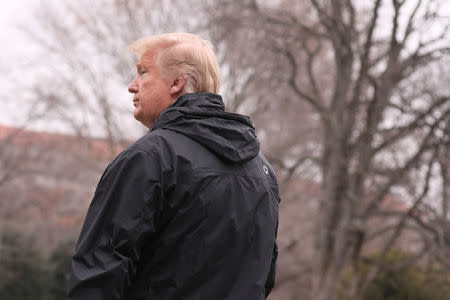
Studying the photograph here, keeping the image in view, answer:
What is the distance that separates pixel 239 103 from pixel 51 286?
9.29 m

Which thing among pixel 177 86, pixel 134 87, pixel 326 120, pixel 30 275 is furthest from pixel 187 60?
pixel 30 275

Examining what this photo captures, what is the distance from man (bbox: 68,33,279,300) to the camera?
1.69 m

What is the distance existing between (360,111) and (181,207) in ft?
30.8

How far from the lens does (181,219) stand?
1771 mm

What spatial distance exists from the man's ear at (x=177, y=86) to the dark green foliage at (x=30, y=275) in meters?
17.9

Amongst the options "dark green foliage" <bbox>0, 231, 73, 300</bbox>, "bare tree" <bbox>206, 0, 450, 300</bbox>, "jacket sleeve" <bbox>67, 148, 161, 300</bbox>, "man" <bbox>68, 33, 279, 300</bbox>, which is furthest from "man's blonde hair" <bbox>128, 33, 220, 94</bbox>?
"dark green foliage" <bbox>0, 231, 73, 300</bbox>

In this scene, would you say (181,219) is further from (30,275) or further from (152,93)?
(30,275)

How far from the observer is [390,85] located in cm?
857

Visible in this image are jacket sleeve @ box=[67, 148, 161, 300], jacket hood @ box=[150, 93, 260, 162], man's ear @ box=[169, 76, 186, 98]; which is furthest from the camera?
man's ear @ box=[169, 76, 186, 98]

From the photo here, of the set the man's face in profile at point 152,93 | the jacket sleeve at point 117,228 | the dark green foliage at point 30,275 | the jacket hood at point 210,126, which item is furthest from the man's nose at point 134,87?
the dark green foliage at point 30,275

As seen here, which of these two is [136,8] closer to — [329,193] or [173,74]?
[329,193]

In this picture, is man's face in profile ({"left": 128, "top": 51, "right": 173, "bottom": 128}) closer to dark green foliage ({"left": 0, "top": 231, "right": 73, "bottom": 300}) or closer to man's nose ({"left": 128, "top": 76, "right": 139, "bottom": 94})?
man's nose ({"left": 128, "top": 76, "right": 139, "bottom": 94})

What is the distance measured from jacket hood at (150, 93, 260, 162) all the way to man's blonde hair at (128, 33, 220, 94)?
61 millimetres

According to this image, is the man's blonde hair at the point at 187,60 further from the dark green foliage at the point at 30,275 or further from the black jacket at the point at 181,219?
the dark green foliage at the point at 30,275
